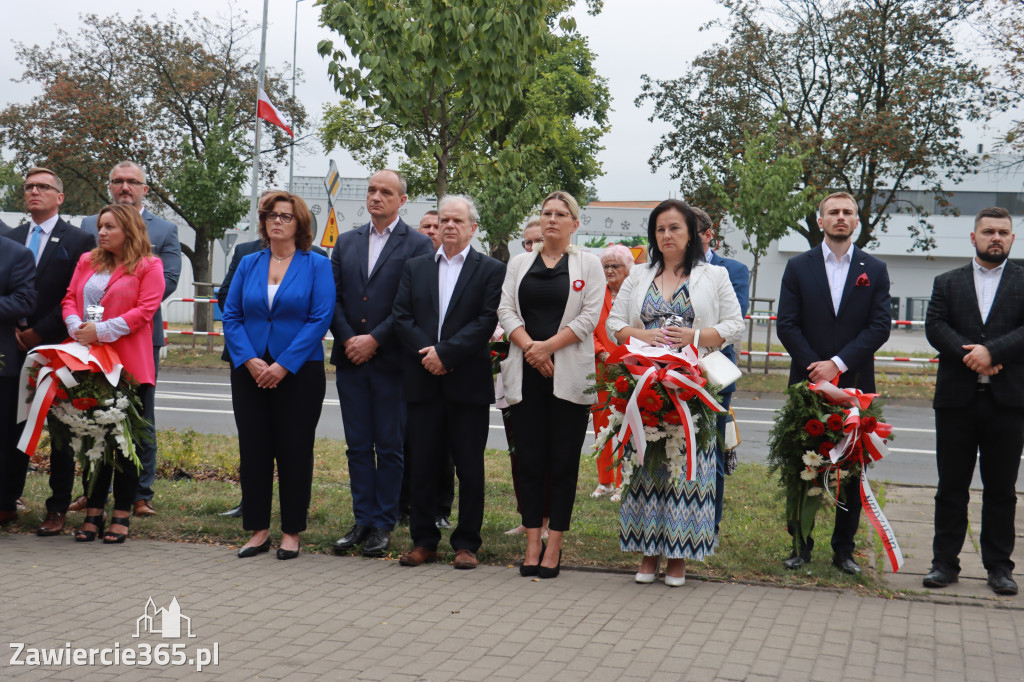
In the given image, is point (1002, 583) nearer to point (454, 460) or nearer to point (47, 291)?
point (454, 460)

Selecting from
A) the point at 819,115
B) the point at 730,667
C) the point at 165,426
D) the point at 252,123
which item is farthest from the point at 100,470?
the point at 252,123

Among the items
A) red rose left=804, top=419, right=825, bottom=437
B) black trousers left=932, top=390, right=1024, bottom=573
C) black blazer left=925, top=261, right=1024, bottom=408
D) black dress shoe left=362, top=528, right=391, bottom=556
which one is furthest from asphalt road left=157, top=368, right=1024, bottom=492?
black dress shoe left=362, top=528, right=391, bottom=556

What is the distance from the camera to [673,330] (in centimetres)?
609

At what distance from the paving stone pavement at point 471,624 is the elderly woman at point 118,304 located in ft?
1.85

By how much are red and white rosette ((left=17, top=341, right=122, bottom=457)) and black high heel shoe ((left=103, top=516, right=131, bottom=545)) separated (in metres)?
0.72

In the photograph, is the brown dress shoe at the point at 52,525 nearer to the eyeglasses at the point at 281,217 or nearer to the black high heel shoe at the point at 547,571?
the eyeglasses at the point at 281,217

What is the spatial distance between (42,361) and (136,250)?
99 centimetres

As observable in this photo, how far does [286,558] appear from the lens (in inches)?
251

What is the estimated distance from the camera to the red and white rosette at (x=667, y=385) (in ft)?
19.1

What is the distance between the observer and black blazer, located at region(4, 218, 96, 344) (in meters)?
7.21

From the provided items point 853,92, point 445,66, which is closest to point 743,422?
point 445,66

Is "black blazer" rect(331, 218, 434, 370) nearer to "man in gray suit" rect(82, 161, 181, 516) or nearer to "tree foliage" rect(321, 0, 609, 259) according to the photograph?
"man in gray suit" rect(82, 161, 181, 516)

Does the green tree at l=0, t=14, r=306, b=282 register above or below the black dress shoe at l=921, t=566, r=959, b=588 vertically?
above

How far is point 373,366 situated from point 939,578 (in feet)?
12.7
